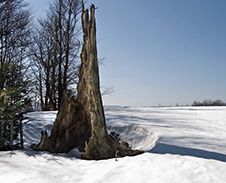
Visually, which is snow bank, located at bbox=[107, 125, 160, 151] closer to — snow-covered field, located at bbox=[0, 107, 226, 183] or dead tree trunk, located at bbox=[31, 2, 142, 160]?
snow-covered field, located at bbox=[0, 107, 226, 183]

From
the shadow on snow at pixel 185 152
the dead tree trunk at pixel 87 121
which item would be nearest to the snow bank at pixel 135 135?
the shadow on snow at pixel 185 152

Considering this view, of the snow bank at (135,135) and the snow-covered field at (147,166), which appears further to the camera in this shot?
the snow bank at (135,135)

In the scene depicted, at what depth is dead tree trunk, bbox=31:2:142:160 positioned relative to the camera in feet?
15.4

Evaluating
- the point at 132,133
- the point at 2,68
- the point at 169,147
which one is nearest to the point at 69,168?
the point at 169,147

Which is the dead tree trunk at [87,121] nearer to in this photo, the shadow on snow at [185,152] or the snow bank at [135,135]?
the shadow on snow at [185,152]

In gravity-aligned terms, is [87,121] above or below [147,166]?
above

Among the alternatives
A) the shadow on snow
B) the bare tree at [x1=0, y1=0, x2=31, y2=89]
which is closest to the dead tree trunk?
the shadow on snow

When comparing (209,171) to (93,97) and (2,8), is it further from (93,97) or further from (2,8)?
(2,8)

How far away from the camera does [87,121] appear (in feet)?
19.3

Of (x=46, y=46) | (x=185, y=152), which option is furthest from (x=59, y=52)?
(x=185, y=152)

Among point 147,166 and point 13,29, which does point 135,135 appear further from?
point 13,29

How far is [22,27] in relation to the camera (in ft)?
46.6

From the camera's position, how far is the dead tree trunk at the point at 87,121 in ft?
15.4

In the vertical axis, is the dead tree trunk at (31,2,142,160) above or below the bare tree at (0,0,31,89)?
below
